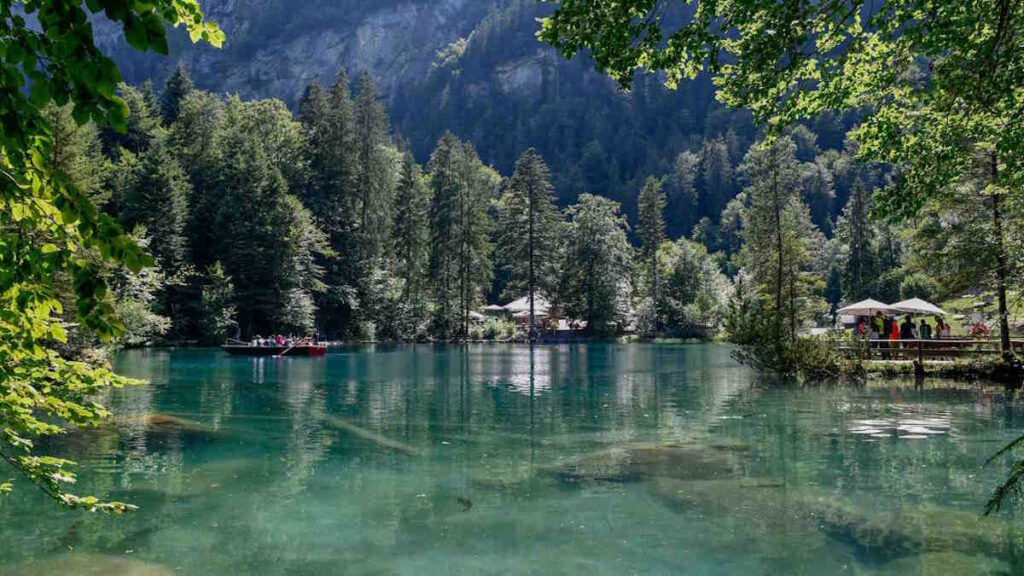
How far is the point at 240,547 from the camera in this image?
789 centimetres

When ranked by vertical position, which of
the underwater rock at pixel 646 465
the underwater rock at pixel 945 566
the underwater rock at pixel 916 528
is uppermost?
the underwater rock at pixel 646 465

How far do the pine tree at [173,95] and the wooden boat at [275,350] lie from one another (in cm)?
3528

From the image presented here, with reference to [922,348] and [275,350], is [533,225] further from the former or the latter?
[922,348]

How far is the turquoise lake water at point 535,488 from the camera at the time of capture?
7.52 m

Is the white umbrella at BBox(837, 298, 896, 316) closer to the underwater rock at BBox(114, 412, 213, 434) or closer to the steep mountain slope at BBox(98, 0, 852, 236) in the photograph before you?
the underwater rock at BBox(114, 412, 213, 434)

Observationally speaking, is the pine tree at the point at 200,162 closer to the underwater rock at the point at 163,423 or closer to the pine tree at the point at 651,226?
the underwater rock at the point at 163,423

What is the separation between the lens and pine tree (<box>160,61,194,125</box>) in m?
67.0

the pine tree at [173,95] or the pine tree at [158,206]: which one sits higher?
the pine tree at [173,95]

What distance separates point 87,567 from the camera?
7121 millimetres

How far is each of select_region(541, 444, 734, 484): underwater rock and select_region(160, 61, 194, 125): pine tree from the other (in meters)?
66.4

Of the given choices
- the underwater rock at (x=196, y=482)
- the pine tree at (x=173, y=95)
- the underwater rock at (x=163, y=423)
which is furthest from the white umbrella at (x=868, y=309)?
the pine tree at (x=173, y=95)

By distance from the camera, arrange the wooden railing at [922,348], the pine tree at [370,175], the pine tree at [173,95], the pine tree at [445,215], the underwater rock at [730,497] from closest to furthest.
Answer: the underwater rock at [730,497], the wooden railing at [922,348], the pine tree at [370,175], the pine tree at [173,95], the pine tree at [445,215]

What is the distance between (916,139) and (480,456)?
28.2ft

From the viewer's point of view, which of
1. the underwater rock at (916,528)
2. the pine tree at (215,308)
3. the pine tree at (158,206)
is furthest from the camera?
the pine tree at (215,308)
